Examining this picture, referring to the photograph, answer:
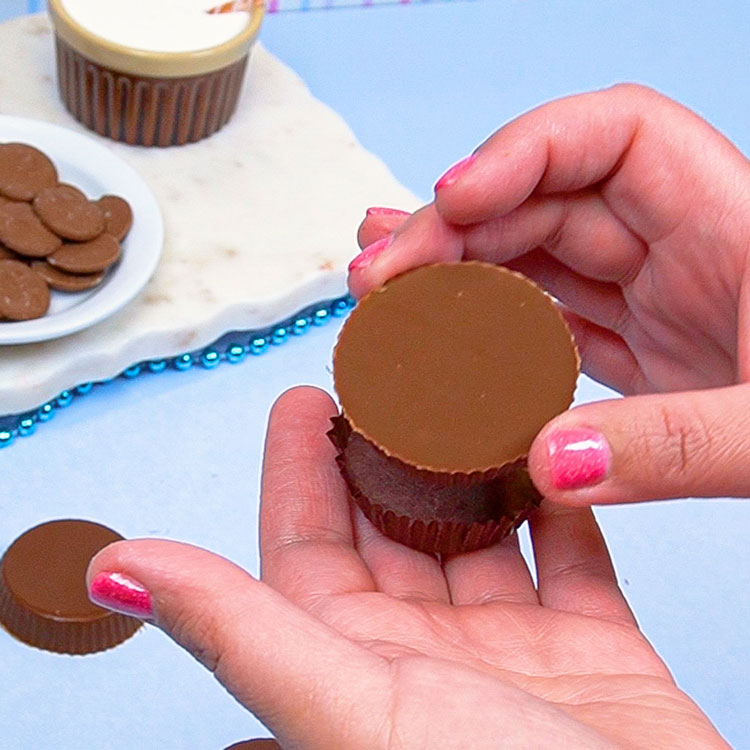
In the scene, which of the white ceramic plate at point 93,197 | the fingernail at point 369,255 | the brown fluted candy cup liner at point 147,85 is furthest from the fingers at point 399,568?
the brown fluted candy cup liner at point 147,85

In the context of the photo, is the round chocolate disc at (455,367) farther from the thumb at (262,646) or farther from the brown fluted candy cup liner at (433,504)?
the thumb at (262,646)

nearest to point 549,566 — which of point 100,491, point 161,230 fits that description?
point 100,491

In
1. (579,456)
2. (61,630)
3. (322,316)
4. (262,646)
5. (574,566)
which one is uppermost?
(579,456)

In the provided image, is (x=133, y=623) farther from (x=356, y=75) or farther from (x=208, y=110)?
(x=356, y=75)

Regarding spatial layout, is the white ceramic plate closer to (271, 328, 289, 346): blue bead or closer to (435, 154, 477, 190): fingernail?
(271, 328, 289, 346): blue bead

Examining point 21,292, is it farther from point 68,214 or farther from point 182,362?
point 182,362

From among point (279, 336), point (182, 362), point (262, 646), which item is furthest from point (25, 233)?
point (262, 646)

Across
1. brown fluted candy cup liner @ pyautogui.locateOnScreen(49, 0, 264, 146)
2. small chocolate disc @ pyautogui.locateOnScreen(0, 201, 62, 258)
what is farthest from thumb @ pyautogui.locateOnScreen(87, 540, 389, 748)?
brown fluted candy cup liner @ pyautogui.locateOnScreen(49, 0, 264, 146)
